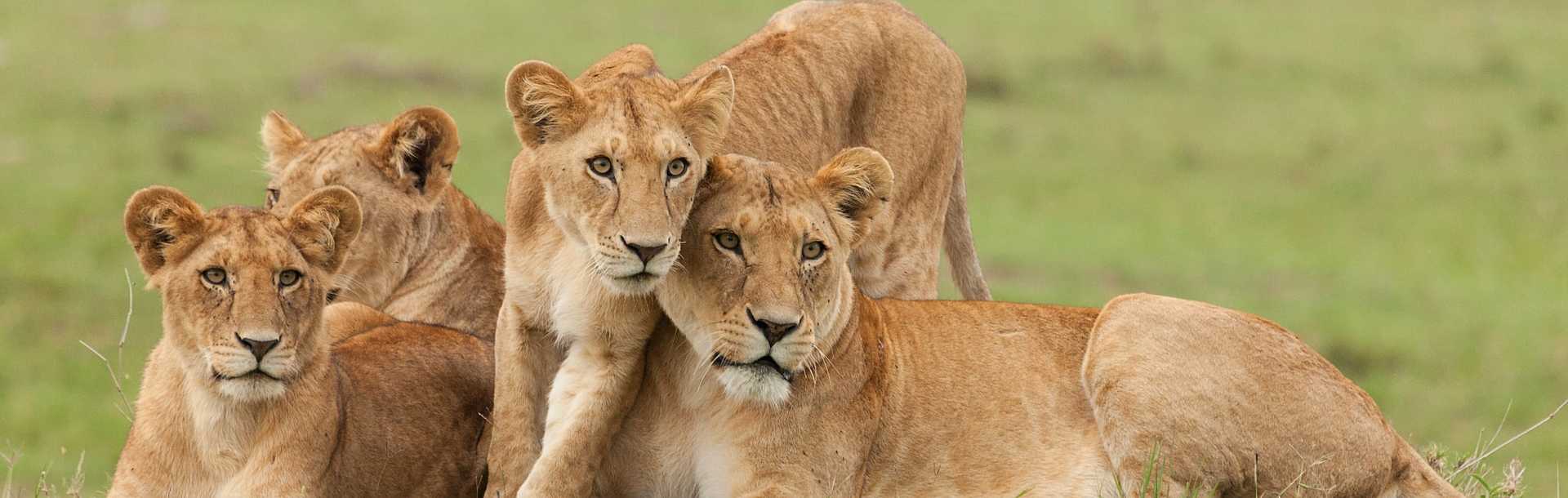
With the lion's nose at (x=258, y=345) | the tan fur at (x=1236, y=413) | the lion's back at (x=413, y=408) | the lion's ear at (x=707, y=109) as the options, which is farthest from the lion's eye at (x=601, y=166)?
the tan fur at (x=1236, y=413)

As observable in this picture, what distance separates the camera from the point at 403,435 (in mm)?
5902

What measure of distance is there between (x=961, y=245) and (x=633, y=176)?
105 inches

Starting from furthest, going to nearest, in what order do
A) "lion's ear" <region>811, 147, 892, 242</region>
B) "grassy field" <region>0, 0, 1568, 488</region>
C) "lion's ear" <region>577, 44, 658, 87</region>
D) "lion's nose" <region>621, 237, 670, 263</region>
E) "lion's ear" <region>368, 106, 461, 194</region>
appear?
"grassy field" <region>0, 0, 1568, 488</region>, "lion's ear" <region>368, 106, 461, 194</region>, "lion's ear" <region>577, 44, 658, 87</region>, "lion's ear" <region>811, 147, 892, 242</region>, "lion's nose" <region>621, 237, 670, 263</region>

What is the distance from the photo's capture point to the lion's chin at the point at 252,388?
203 inches

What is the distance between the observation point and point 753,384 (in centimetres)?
529

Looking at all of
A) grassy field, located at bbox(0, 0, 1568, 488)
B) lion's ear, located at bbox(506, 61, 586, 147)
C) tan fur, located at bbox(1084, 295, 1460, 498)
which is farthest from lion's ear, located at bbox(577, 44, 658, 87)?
grassy field, located at bbox(0, 0, 1568, 488)

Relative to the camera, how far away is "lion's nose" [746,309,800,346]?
516 cm

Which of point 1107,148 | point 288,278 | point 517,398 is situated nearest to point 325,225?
point 288,278

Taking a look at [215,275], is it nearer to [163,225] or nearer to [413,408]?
[163,225]

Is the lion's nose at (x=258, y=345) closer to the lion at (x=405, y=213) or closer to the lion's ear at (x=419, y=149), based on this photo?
the lion at (x=405, y=213)

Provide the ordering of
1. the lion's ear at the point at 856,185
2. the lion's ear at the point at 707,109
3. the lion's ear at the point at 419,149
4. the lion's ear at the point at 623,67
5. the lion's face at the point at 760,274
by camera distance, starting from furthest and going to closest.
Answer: the lion's ear at the point at 419,149, the lion's ear at the point at 623,67, the lion's ear at the point at 856,185, the lion's ear at the point at 707,109, the lion's face at the point at 760,274

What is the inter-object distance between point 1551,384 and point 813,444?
12462 millimetres

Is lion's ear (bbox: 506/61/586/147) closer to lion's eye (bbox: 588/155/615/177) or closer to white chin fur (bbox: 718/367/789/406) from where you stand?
lion's eye (bbox: 588/155/615/177)

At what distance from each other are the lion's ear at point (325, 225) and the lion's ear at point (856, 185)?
1.14m
